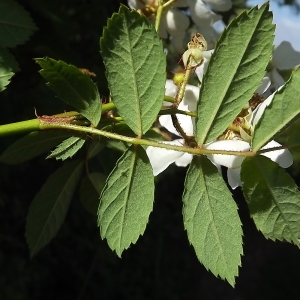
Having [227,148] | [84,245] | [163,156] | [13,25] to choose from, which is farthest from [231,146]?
[84,245]

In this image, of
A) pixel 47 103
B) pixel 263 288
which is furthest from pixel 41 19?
pixel 263 288

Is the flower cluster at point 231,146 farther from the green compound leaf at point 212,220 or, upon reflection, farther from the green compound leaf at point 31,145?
the green compound leaf at point 31,145

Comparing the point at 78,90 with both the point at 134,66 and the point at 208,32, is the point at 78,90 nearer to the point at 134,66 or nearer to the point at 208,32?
the point at 134,66

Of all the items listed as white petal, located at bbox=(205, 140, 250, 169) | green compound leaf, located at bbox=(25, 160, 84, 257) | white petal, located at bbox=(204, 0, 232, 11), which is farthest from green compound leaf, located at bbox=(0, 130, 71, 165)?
white petal, located at bbox=(204, 0, 232, 11)

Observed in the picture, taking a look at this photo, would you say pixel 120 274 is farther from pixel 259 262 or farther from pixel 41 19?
pixel 41 19

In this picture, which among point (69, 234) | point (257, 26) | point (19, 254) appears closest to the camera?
point (257, 26)
